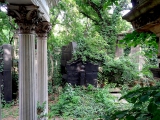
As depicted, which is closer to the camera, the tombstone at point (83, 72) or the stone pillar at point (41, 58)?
the stone pillar at point (41, 58)

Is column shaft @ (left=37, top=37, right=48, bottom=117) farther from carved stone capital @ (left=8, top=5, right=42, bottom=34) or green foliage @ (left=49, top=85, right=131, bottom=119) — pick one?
green foliage @ (left=49, top=85, right=131, bottom=119)

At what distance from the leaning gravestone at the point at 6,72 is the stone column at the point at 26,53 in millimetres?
5826

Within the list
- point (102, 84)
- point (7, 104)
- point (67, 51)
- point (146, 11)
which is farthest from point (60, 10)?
point (146, 11)

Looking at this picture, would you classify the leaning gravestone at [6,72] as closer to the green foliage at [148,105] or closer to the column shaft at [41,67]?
the column shaft at [41,67]

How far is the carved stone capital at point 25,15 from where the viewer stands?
128 inches

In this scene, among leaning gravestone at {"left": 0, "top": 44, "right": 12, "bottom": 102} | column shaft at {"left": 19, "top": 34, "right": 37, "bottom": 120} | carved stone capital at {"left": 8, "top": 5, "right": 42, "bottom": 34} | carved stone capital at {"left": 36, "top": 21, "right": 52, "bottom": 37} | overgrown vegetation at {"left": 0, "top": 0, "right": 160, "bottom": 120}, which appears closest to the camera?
carved stone capital at {"left": 8, "top": 5, "right": 42, "bottom": 34}

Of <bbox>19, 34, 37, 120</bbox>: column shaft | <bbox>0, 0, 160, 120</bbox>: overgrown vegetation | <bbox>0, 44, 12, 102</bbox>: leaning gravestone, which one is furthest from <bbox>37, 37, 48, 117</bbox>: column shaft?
<bbox>0, 44, 12, 102</bbox>: leaning gravestone

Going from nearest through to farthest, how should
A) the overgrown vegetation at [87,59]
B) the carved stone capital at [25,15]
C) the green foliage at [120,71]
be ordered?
the carved stone capital at [25,15], the overgrown vegetation at [87,59], the green foliage at [120,71]

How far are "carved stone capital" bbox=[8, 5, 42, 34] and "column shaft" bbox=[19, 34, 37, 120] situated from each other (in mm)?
141

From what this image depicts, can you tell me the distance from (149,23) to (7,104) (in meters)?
8.86

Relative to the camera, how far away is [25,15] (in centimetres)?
336

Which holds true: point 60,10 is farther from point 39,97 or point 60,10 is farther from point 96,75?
Result: point 39,97

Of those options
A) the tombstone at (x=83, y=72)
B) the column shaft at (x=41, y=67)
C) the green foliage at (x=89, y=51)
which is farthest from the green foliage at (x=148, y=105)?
the tombstone at (x=83, y=72)

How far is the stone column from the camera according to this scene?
3.30 metres
